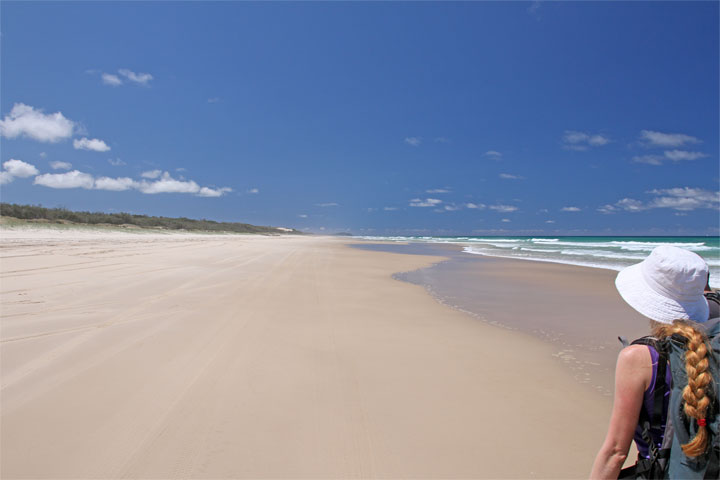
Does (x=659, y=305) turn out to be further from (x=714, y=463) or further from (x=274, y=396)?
(x=274, y=396)

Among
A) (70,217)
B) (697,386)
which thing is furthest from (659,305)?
(70,217)

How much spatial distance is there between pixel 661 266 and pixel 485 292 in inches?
327

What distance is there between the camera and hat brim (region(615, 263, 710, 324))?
1.40 metres

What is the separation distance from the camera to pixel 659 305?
1451 mm

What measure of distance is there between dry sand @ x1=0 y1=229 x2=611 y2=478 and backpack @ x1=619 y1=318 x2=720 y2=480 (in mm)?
1445

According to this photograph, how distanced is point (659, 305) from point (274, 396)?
9.93ft

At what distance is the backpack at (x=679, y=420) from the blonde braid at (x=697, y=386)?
0.02 metres

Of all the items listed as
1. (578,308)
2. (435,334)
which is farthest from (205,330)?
(578,308)

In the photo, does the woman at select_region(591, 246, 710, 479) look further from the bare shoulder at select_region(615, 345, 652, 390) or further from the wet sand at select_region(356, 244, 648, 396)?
the wet sand at select_region(356, 244, 648, 396)

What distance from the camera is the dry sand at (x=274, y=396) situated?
2576 mm

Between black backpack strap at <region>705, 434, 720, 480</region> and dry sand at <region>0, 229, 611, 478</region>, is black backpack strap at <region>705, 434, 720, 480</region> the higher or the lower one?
the higher one

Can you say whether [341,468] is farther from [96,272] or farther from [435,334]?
[96,272]

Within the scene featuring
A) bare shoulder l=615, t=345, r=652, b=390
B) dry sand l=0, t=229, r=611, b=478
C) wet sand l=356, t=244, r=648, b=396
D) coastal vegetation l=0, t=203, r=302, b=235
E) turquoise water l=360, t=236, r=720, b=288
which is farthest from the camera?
coastal vegetation l=0, t=203, r=302, b=235

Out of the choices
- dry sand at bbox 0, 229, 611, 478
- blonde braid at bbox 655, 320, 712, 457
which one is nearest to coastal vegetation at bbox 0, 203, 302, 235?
dry sand at bbox 0, 229, 611, 478
